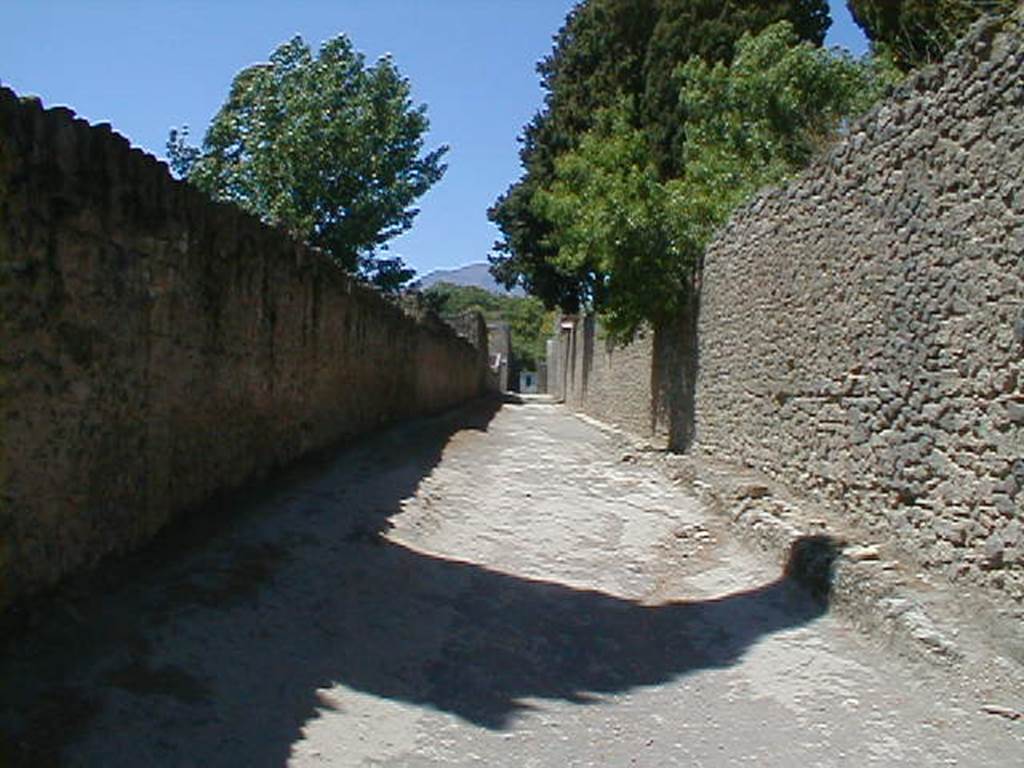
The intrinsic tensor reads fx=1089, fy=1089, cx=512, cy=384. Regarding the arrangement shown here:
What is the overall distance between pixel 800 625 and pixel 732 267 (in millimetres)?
6286

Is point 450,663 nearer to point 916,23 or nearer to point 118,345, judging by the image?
point 118,345

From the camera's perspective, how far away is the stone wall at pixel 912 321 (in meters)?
5.81

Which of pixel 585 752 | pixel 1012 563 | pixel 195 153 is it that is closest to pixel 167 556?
pixel 585 752

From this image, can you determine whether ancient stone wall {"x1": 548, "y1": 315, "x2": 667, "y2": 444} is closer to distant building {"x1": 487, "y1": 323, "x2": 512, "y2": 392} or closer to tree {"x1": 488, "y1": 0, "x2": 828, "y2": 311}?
tree {"x1": 488, "y1": 0, "x2": 828, "y2": 311}

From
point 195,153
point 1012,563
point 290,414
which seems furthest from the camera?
point 195,153

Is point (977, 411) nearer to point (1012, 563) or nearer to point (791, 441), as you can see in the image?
point (1012, 563)

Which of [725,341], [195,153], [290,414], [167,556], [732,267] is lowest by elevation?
[167,556]

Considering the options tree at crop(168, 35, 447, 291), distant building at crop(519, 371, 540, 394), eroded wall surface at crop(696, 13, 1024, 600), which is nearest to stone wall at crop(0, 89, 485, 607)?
eroded wall surface at crop(696, 13, 1024, 600)

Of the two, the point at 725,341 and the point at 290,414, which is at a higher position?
the point at 725,341

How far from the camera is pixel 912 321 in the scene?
22.9 feet

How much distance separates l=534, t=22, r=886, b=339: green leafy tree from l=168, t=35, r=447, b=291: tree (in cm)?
853

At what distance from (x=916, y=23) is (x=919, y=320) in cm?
780

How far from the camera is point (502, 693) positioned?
4961 mm

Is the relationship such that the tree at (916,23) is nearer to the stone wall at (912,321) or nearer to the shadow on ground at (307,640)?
the stone wall at (912,321)
